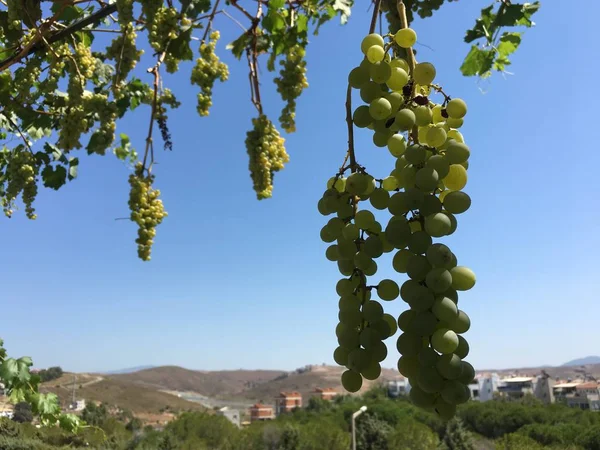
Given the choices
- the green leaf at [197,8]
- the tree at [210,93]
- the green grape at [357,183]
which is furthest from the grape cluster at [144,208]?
the green grape at [357,183]

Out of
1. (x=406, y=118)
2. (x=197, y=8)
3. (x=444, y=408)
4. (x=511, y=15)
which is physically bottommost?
(x=444, y=408)

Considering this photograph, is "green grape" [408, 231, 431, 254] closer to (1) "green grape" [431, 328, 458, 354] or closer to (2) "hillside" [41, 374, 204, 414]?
(1) "green grape" [431, 328, 458, 354]

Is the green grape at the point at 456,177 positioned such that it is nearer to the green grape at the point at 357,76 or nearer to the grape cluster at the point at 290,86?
the green grape at the point at 357,76

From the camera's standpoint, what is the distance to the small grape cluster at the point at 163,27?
1.90 m

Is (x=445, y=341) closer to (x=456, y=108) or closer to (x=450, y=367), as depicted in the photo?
(x=450, y=367)

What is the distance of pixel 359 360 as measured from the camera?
2.47 ft

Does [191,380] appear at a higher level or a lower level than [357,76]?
lower

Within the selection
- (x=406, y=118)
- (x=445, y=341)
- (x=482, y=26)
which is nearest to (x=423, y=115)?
(x=406, y=118)

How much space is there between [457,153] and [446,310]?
0.26 m

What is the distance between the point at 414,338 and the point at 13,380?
7.98ft

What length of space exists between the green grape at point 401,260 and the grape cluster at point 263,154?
4.06ft

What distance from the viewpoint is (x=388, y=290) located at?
2.64 feet

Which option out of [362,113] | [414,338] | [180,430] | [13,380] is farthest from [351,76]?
[180,430]

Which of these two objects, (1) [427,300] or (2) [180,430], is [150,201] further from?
(2) [180,430]
